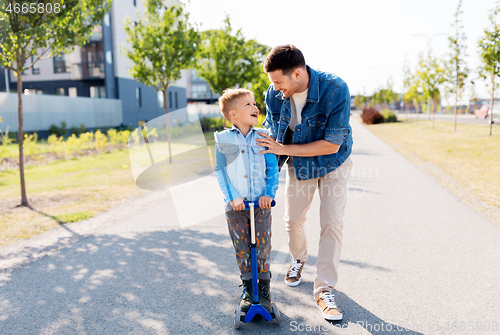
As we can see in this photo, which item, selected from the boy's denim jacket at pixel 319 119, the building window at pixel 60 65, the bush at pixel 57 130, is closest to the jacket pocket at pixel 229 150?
the boy's denim jacket at pixel 319 119

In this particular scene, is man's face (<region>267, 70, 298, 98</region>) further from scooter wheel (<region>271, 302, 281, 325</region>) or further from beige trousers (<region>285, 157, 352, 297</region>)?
scooter wheel (<region>271, 302, 281, 325</region>)

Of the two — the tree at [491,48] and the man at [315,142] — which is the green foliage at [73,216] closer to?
the man at [315,142]

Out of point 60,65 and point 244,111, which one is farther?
point 60,65

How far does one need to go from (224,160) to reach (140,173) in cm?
255

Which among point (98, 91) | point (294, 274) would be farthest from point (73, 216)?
point (98, 91)

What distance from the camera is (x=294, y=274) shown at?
3.47 m

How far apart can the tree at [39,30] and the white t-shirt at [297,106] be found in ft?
16.3

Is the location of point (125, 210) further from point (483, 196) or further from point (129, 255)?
point (483, 196)

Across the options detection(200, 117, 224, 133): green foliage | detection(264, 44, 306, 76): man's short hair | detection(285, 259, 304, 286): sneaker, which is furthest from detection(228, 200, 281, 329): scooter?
detection(200, 117, 224, 133): green foliage

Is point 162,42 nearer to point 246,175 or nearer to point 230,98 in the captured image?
point 230,98

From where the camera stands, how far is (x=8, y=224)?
5609 mm

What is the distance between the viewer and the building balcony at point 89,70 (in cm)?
2898

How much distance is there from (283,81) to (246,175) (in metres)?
0.71

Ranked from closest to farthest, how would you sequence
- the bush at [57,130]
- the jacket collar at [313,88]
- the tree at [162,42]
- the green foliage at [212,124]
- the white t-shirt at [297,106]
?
the jacket collar at [313,88], the white t-shirt at [297,106], the tree at [162,42], the bush at [57,130], the green foliage at [212,124]
